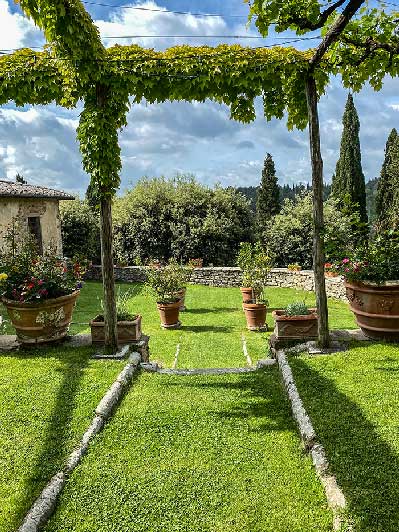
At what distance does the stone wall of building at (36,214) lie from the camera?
543 inches

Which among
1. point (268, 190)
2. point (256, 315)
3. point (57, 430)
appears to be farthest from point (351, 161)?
point (57, 430)

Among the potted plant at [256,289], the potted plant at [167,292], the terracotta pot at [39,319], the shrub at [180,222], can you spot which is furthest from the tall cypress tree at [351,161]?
the terracotta pot at [39,319]

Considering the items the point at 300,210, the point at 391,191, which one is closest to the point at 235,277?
the point at 300,210

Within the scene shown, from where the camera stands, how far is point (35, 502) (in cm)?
257

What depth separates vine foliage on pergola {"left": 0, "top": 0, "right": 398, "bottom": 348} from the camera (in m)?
5.00

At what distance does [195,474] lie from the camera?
292cm

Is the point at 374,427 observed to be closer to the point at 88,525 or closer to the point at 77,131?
the point at 88,525

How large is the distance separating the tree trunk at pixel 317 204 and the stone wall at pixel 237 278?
7191 millimetres

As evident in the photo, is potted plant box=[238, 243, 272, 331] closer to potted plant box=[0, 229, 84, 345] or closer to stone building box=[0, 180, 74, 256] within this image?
potted plant box=[0, 229, 84, 345]

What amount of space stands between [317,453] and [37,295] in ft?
12.6

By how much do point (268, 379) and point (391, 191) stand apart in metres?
22.6

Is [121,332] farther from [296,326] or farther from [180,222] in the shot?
[180,222]

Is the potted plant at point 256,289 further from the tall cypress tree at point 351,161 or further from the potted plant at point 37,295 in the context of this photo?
the tall cypress tree at point 351,161

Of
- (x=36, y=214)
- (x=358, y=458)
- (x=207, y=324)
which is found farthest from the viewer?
(x=36, y=214)
